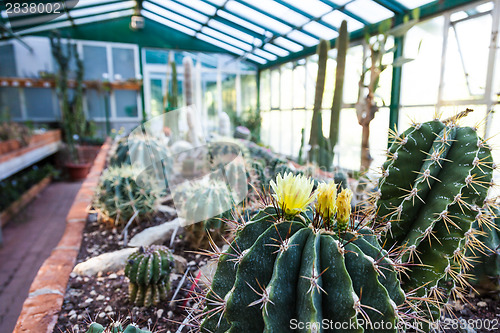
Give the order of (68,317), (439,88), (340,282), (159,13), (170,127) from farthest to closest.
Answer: (159,13) < (439,88) < (170,127) < (68,317) < (340,282)

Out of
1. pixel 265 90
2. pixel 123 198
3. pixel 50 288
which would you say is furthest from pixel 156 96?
pixel 50 288

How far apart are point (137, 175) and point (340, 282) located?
1938mm

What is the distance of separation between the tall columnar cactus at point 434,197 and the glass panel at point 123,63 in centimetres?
1033

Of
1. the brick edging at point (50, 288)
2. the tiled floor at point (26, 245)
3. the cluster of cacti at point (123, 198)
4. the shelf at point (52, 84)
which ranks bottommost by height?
the tiled floor at point (26, 245)

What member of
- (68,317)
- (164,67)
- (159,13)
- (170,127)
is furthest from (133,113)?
(68,317)

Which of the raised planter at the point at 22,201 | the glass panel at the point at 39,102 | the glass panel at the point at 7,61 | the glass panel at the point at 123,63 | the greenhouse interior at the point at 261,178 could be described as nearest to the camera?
the greenhouse interior at the point at 261,178

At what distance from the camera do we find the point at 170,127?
305 centimetres

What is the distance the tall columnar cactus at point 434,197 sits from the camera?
3.09 feet

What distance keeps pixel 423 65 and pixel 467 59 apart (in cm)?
68

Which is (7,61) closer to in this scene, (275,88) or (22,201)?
(22,201)

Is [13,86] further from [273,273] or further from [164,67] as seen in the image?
[273,273]

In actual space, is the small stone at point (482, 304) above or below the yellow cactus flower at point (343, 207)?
below

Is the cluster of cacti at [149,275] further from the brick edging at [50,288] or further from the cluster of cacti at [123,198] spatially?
the cluster of cacti at [123,198]

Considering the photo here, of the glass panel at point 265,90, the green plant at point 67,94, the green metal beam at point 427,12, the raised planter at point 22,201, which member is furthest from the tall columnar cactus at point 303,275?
the glass panel at point 265,90
